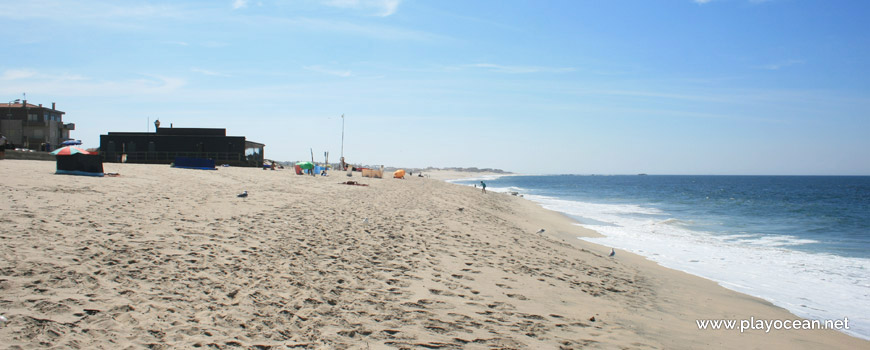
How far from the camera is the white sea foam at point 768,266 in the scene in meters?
8.22

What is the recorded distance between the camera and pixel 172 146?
119ft

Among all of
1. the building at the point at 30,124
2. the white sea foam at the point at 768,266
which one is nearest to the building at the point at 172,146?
the building at the point at 30,124

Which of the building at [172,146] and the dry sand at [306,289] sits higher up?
the building at [172,146]

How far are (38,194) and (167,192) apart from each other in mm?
2996

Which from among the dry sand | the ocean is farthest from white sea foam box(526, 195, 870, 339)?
the dry sand

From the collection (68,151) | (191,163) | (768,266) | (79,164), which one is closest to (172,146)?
(191,163)

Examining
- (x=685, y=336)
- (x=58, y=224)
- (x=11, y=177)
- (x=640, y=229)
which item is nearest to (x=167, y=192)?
(x=11, y=177)

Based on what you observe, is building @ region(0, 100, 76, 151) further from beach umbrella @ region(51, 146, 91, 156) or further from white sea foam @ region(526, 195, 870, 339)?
white sea foam @ region(526, 195, 870, 339)

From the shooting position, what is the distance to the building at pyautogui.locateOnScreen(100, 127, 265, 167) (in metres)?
35.8

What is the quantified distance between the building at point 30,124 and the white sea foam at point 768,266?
53450 millimetres

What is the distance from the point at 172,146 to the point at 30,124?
2316 centimetres

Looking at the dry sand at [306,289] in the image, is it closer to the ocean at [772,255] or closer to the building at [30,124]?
the ocean at [772,255]

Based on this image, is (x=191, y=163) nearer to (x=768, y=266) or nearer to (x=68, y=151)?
(x=68, y=151)

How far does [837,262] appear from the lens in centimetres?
1259
